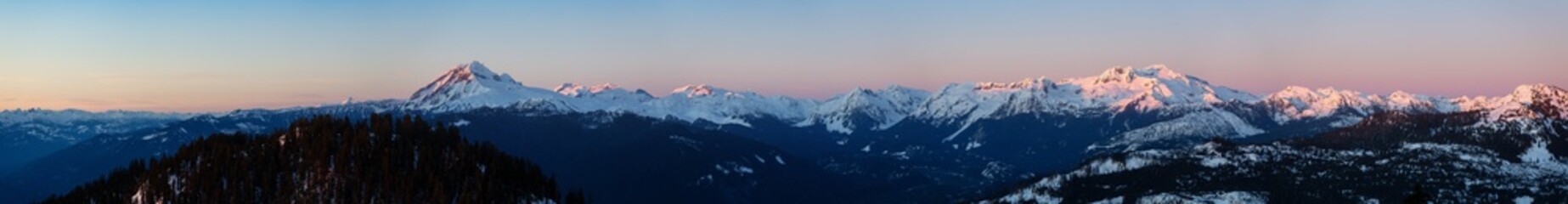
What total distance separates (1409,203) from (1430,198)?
13.8 ft

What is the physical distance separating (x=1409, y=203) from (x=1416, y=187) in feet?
9.79

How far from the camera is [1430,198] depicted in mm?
116188

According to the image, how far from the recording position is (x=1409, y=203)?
372 ft

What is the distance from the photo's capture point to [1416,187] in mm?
115625

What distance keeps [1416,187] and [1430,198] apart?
190 cm
